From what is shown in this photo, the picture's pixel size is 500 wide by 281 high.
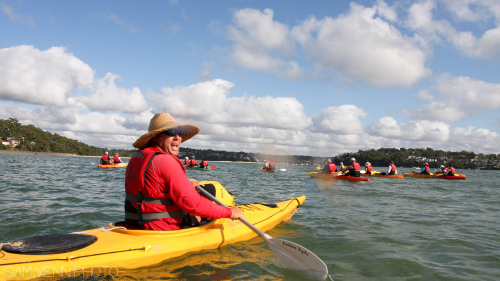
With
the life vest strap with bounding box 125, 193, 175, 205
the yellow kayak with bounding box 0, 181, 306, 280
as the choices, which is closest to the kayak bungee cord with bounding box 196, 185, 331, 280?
the yellow kayak with bounding box 0, 181, 306, 280

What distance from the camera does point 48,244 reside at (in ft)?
9.59

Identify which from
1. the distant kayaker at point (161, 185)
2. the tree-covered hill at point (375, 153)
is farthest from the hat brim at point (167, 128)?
the tree-covered hill at point (375, 153)

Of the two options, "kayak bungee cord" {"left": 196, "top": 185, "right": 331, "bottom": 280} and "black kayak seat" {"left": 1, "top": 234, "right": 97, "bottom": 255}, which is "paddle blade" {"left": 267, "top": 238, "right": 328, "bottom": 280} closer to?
"kayak bungee cord" {"left": 196, "top": 185, "right": 331, "bottom": 280}

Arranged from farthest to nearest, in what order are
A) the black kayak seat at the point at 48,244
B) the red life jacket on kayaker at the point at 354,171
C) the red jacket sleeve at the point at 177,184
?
the red life jacket on kayaker at the point at 354,171 → the red jacket sleeve at the point at 177,184 → the black kayak seat at the point at 48,244

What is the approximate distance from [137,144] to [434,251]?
466 cm

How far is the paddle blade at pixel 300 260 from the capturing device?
329cm

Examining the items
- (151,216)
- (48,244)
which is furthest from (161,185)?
(48,244)

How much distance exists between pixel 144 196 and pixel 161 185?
0.25 meters

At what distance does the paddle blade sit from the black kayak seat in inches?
87.2

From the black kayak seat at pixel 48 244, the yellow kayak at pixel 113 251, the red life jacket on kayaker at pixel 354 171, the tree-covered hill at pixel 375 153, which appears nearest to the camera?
the yellow kayak at pixel 113 251

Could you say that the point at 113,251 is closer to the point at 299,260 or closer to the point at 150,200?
the point at 150,200

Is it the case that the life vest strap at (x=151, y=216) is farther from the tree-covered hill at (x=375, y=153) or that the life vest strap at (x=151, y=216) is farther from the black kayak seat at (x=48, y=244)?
the tree-covered hill at (x=375, y=153)

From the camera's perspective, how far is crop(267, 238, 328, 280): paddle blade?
130 inches

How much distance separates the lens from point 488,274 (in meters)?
3.67
